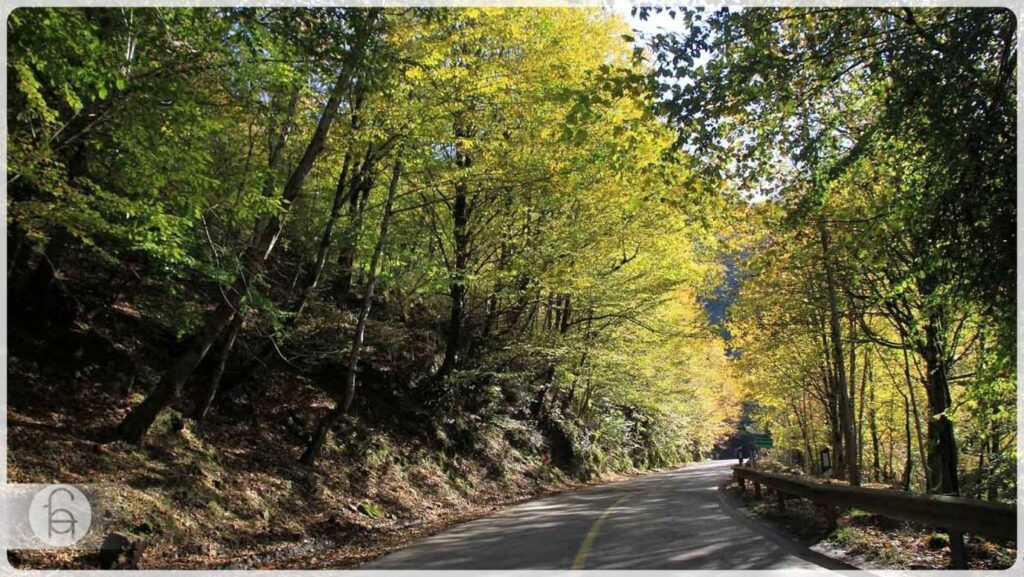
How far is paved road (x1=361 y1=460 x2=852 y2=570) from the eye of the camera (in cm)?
763

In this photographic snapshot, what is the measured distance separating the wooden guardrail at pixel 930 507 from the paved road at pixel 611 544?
99cm

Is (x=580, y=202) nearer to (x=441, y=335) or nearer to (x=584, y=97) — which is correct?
(x=441, y=335)

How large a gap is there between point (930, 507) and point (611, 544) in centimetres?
404

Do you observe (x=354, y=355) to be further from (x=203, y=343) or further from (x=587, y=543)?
(x=587, y=543)

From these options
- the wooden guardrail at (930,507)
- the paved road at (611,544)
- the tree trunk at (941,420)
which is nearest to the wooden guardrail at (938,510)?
the wooden guardrail at (930,507)

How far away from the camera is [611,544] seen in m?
8.95

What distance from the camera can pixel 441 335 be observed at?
2128 cm

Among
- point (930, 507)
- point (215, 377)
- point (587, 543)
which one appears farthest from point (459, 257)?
point (930, 507)

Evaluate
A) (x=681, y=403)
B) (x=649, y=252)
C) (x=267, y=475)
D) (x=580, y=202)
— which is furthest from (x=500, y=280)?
(x=681, y=403)

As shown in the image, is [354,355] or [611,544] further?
[354,355]

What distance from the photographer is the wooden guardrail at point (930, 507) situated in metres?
5.70

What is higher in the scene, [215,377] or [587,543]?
[215,377]

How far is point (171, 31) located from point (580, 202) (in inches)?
434

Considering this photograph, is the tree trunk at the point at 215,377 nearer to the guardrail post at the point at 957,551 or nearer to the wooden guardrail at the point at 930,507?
the wooden guardrail at the point at 930,507
